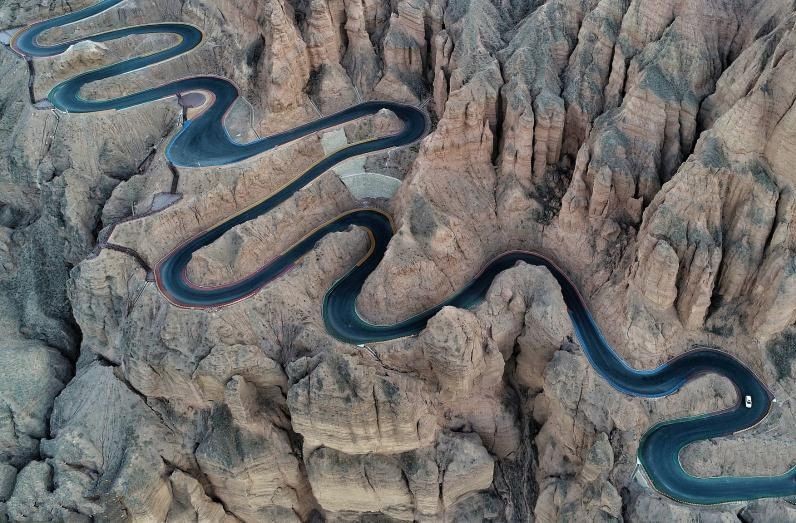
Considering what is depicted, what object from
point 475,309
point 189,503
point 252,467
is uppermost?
point 475,309

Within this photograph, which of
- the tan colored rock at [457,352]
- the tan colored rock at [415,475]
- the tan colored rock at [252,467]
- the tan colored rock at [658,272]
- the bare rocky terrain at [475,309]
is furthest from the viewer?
the tan colored rock at [252,467]

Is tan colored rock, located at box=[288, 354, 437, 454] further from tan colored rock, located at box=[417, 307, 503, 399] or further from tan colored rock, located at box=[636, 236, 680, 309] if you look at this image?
tan colored rock, located at box=[636, 236, 680, 309]

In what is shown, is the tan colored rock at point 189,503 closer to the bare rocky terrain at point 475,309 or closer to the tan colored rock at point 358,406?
the bare rocky terrain at point 475,309

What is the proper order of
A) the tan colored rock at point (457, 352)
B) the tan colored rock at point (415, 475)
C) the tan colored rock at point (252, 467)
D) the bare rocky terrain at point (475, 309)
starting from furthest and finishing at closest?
the tan colored rock at point (252, 467)
the tan colored rock at point (415, 475)
the tan colored rock at point (457, 352)
the bare rocky terrain at point (475, 309)

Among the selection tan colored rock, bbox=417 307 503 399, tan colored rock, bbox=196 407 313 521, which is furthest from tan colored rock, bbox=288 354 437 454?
tan colored rock, bbox=196 407 313 521

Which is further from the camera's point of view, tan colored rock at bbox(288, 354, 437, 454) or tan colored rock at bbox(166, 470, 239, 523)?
tan colored rock at bbox(166, 470, 239, 523)

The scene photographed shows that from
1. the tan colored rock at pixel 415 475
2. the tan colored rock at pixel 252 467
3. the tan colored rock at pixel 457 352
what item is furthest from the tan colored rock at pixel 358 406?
the tan colored rock at pixel 252 467

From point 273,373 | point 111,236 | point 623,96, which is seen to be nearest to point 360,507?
point 273,373

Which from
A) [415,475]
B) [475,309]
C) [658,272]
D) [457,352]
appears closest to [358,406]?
[415,475]

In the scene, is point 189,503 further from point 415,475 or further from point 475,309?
point 475,309
